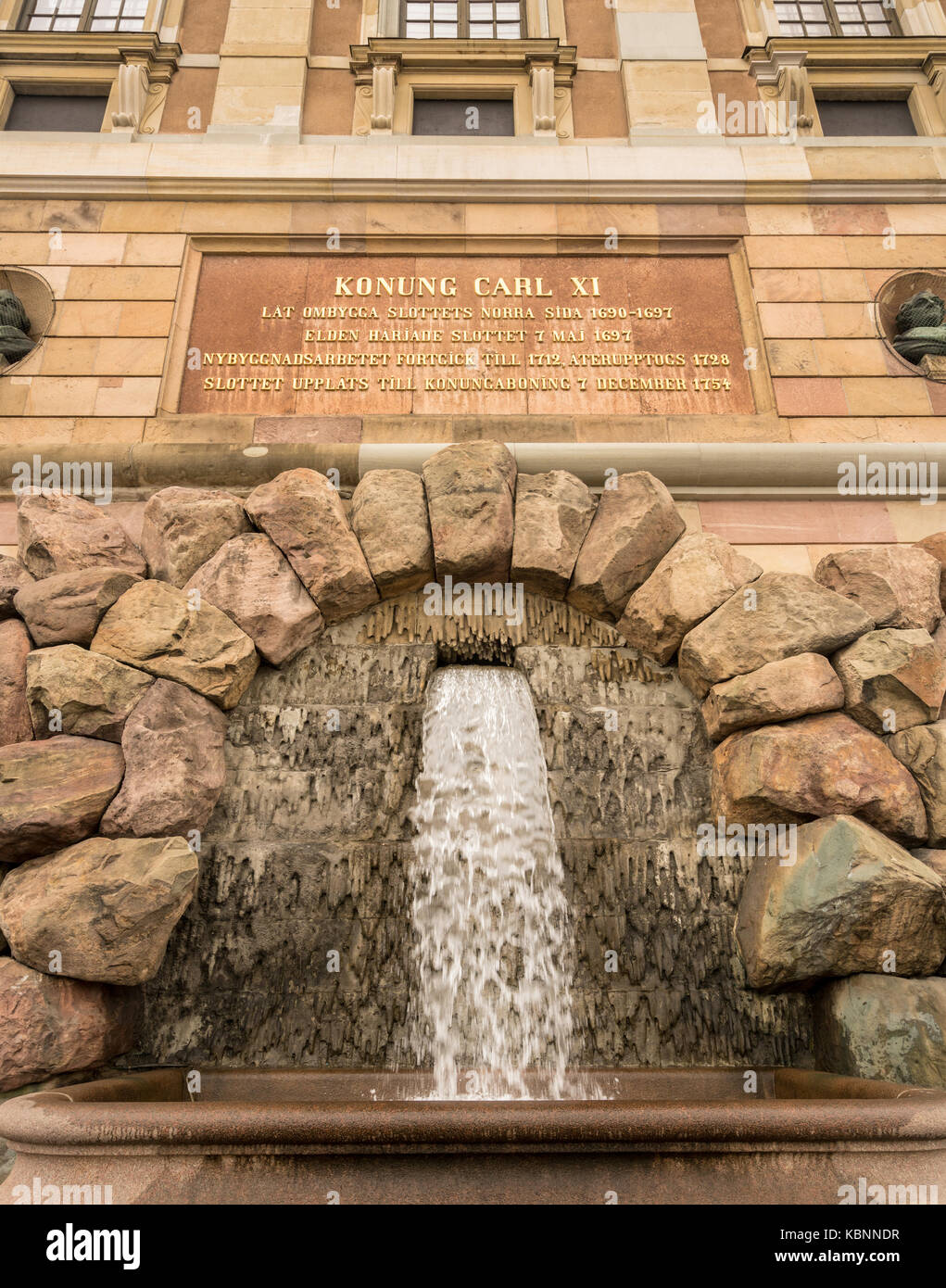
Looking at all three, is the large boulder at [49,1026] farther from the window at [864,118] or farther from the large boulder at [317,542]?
the window at [864,118]

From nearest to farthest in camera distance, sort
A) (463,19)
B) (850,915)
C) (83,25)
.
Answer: (850,915), (83,25), (463,19)

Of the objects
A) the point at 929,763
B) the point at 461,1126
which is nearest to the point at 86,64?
the point at 929,763

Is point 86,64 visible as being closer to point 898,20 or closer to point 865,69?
point 865,69

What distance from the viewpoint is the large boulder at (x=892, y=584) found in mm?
5383

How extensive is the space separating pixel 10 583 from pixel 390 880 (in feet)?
10.5

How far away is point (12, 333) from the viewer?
729 centimetres

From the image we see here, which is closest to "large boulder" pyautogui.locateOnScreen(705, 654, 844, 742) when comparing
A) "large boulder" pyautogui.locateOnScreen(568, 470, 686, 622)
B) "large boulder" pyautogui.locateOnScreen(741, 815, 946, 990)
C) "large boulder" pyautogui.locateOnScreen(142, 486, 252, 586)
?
"large boulder" pyautogui.locateOnScreen(741, 815, 946, 990)

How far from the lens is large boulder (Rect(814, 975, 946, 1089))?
13.0 feet

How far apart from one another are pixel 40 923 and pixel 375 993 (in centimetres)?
175

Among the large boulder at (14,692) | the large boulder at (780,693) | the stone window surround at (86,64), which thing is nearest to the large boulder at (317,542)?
the large boulder at (14,692)

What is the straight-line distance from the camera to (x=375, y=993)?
178 inches

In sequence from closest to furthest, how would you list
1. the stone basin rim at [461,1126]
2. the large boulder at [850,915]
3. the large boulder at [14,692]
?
1. the stone basin rim at [461,1126]
2. the large boulder at [850,915]
3. the large boulder at [14,692]

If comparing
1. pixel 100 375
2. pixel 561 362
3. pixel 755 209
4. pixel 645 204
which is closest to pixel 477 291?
pixel 561 362

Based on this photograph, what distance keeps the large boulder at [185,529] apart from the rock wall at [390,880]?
95cm
